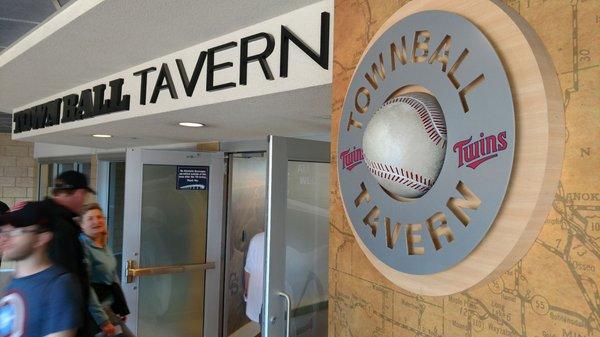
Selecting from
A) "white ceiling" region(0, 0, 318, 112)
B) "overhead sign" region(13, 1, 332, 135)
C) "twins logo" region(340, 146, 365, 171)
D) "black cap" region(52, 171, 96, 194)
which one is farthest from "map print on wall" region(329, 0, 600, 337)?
"black cap" region(52, 171, 96, 194)

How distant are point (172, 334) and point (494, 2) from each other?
368cm

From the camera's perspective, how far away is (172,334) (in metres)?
3.65

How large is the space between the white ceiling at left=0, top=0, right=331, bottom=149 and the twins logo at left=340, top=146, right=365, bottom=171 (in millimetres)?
412

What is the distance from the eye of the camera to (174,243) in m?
3.62

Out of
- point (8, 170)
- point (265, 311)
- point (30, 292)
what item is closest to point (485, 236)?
point (265, 311)

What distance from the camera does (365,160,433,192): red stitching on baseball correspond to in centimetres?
77

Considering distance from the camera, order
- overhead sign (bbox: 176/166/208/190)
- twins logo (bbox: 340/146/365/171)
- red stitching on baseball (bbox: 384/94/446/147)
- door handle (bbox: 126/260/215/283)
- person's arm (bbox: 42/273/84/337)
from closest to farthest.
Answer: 1. red stitching on baseball (bbox: 384/94/446/147)
2. twins logo (bbox: 340/146/365/171)
3. person's arm (bbox: 42/273/84/337)
4. door handle (bbox: 126/260/215/283)
5. overhead sign (bbox: 176/166/208/190)

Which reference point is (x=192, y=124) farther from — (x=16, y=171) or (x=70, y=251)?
(x=16, y=171)

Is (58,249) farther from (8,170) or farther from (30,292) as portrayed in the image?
(8,170)

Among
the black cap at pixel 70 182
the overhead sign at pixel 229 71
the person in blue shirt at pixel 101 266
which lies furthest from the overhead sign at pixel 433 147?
Answer: the black cap at pixel 70 182

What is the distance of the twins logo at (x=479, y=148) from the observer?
0.67 m

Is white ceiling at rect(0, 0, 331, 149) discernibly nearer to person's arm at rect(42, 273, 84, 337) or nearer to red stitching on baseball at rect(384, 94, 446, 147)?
red stitching on baseball at rect(384, 94, 446, 147)

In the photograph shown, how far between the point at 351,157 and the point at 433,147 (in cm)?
26

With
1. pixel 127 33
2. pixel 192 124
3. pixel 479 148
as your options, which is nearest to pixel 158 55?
pixel 127 33
